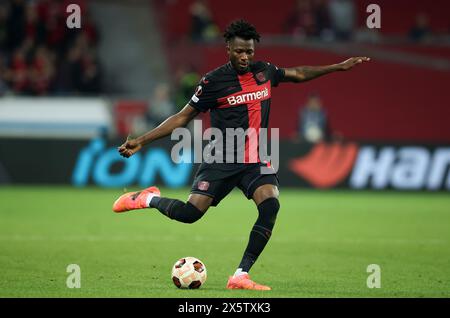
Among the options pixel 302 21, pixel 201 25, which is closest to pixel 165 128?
pixel 201 25

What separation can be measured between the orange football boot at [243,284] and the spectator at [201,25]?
16.0 metres

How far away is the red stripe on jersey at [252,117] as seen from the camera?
329 inches

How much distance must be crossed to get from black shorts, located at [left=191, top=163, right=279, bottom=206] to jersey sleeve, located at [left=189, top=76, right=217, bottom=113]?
57cm

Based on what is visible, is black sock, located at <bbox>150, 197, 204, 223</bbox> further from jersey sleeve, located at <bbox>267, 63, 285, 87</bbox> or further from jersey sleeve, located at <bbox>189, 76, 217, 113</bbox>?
jersey sleeve, located at <bbox>267, 63, 285, 87</bbox>

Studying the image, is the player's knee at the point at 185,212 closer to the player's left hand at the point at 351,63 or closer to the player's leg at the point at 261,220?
the player's leg at the point at 261,220

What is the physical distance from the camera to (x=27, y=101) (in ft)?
74.5

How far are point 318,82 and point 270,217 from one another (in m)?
16.0

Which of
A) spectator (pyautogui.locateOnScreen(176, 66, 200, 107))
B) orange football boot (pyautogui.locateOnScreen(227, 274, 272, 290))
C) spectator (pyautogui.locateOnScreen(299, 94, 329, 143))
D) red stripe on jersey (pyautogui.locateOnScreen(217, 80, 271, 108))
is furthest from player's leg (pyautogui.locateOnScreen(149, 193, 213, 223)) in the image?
spectator (pyautogui.locateOnScreen(299, 94, 329, 143))

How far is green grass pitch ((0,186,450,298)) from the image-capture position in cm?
807

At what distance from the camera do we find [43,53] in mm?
22578

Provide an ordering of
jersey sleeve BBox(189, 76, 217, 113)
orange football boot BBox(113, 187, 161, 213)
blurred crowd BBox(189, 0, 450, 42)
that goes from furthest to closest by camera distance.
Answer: blurred crowd BBox(189, 0, 450, 42), orange football boot BBox(113, 187, 161, 213), jersey sleeve BBox(189, 76, 217, 113)

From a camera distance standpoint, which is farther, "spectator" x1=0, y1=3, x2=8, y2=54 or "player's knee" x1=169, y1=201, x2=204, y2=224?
"spectator" x1=0, y1=3, x2=8, y2=54
